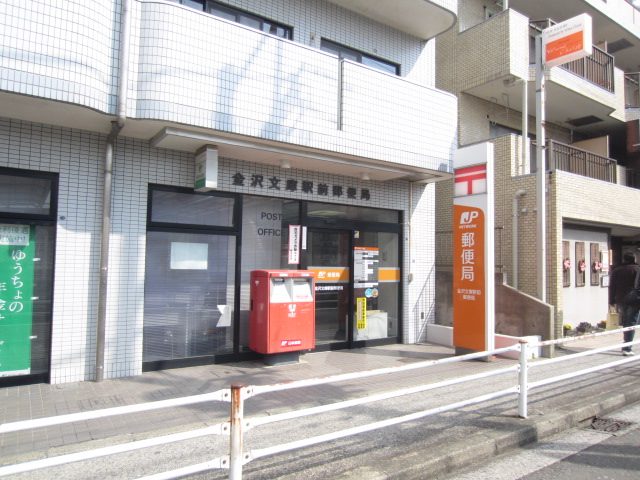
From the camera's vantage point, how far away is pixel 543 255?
9.30 meters

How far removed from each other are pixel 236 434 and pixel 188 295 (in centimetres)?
445

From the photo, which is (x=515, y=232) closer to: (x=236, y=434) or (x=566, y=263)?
(x=566, y=263)

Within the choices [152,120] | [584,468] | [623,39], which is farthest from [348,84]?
[623,39]

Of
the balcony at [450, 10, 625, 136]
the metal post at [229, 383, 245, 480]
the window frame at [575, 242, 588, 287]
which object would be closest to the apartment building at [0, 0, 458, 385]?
the balcony at [450, 10, 625, 136]

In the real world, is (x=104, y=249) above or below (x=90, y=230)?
below

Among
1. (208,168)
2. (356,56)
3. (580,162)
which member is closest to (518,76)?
(580,162)

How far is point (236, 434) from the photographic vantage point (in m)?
3.22

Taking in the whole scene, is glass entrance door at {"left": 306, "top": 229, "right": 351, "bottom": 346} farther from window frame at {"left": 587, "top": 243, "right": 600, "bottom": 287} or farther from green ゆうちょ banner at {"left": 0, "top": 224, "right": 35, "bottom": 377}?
window frame at {"left": 587, "top": 243, "right": 600, "bottom": 287}

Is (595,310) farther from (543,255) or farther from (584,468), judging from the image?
(584,468)

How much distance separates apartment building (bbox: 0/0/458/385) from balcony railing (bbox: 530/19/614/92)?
6.14 metres

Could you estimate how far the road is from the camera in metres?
4.12

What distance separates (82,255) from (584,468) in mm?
6329

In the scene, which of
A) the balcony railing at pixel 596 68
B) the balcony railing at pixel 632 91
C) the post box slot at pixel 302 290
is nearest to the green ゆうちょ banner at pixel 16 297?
the post box slot at pixel 302 290

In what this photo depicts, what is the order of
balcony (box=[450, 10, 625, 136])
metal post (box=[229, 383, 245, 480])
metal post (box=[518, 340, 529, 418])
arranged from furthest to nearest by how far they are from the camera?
balcony (box=[450, 10, 625, 136]) < metal post (box=[518, 340, 529, 418]) < metal post (box=[229, 383, 245, 480])
